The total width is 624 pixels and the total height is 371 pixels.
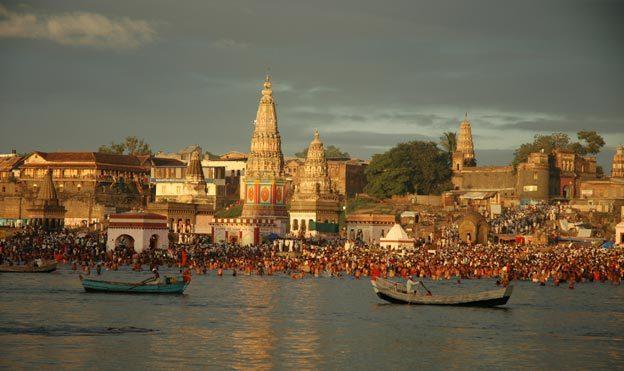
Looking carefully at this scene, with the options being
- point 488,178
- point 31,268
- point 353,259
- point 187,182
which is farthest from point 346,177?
point 31,268

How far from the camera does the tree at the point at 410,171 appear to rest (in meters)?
146

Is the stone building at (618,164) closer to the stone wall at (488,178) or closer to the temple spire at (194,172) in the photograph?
the stone wall at (488,178)

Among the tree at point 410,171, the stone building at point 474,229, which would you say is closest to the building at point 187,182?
the tree at point 410,171

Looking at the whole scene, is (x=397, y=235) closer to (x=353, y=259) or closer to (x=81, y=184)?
(x=353, y=259)

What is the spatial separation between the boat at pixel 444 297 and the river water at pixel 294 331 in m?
0.58

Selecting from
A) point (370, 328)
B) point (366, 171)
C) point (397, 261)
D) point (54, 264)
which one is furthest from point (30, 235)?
point (370, 328)

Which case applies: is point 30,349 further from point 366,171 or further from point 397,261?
point 366,171

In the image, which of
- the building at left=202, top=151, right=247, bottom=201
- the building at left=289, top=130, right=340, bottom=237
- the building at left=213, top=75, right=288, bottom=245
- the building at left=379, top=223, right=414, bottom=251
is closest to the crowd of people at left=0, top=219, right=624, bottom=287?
the building at left=379, top=223, right=414, bottom=251

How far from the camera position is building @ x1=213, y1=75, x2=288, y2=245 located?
12631 cm

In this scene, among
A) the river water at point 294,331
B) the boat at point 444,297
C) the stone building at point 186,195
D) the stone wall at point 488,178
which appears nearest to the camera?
the river water at point 294,331

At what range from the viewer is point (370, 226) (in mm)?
121750

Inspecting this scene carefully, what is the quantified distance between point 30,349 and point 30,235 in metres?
70.6

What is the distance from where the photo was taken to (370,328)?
160ft

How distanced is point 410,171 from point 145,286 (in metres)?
90.9
